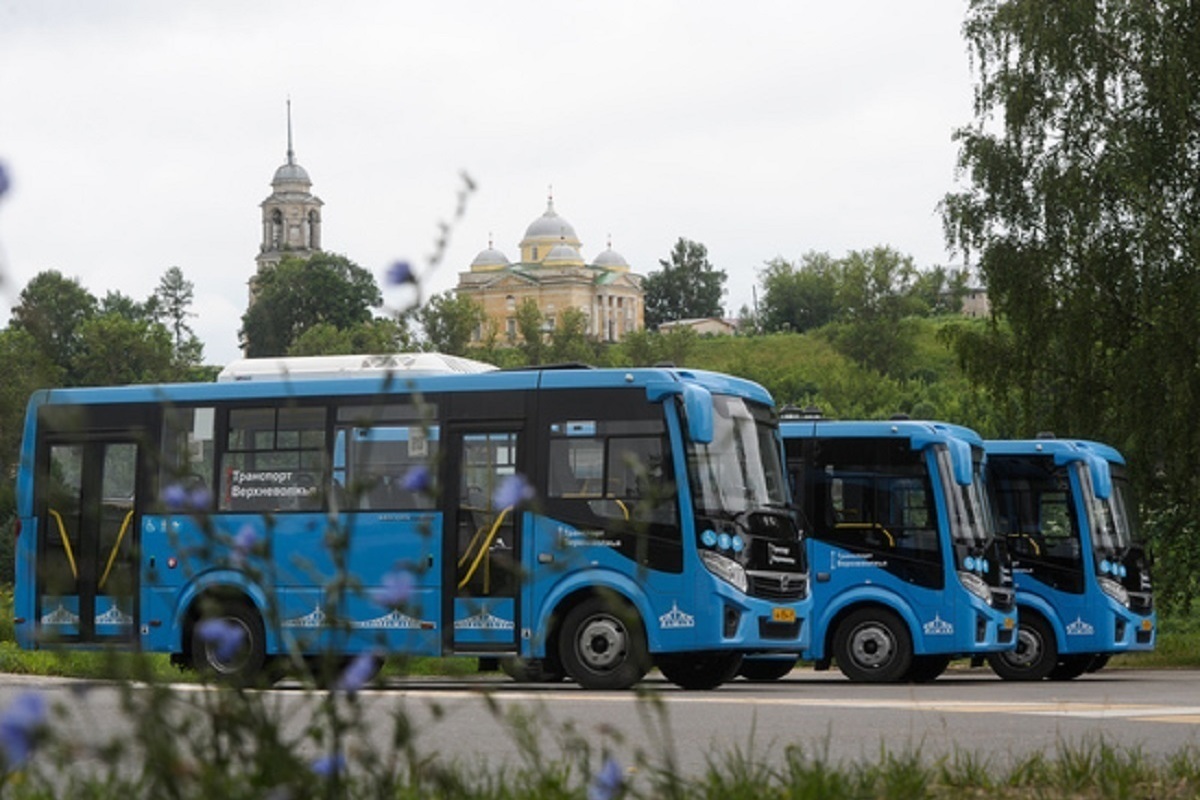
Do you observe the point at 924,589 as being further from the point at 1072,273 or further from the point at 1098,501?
the point at 1072,273

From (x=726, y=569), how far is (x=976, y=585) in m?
5.28

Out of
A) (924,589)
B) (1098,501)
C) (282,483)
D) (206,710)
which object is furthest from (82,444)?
(206,710)

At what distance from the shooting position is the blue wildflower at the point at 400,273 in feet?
16.0

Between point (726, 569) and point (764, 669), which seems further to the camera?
point (764, 669)

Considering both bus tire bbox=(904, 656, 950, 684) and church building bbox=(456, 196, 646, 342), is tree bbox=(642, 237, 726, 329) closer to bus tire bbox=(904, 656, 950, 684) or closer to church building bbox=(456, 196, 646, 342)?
church building bbox=(456, 196, 646, 342)

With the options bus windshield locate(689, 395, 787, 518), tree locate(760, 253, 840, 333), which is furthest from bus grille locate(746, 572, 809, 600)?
tree locate(760, 253, 840, 333)

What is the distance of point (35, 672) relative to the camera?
1966 cm

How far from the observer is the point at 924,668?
23.0 meters

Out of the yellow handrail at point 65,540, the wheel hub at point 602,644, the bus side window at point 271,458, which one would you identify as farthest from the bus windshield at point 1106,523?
the yellow handrail at point 65,540

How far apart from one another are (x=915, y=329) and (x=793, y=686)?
10064cm

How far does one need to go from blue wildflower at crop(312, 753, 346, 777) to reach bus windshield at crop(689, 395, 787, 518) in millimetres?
13397

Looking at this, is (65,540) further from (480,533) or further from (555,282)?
(555,282)

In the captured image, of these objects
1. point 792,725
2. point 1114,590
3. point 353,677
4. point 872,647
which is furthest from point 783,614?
point 353,677

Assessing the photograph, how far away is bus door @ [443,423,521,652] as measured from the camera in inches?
726
